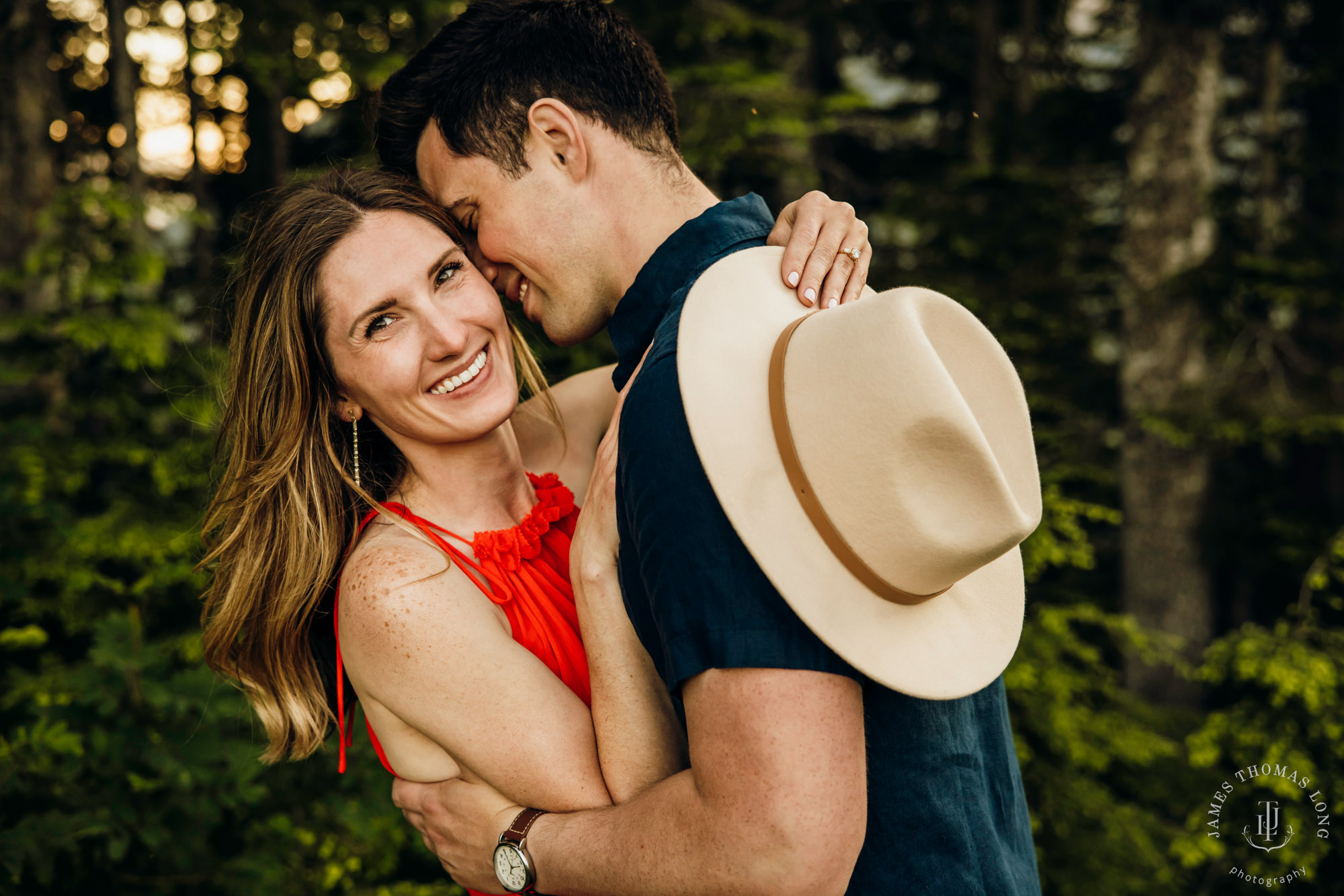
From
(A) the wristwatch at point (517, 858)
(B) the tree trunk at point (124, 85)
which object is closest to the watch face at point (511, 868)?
(A) the wristwatch at point (517, 858)

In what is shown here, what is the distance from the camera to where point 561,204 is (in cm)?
183

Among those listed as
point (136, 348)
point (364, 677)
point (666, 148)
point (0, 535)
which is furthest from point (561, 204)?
point (136, 348)

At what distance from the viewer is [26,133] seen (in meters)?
5.97

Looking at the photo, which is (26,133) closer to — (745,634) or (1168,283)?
(745,634)

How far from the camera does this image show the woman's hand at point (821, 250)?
5.20 feet

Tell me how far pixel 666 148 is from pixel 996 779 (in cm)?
138

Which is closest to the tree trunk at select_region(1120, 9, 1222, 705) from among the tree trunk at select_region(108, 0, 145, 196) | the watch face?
the watch face

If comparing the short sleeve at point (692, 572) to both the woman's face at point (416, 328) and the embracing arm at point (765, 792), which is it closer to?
the embracing arm at point (765, 792)

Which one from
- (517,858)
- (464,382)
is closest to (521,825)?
(517,858)

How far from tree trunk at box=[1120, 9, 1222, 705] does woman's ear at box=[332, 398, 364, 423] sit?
689 centimetres

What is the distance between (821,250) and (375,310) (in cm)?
99

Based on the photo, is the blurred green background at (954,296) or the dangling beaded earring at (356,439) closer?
the dangling beaded earring at (356,439)

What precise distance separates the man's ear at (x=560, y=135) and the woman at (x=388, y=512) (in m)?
0.37

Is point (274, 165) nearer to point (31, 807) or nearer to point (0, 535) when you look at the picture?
point (0, 535)
